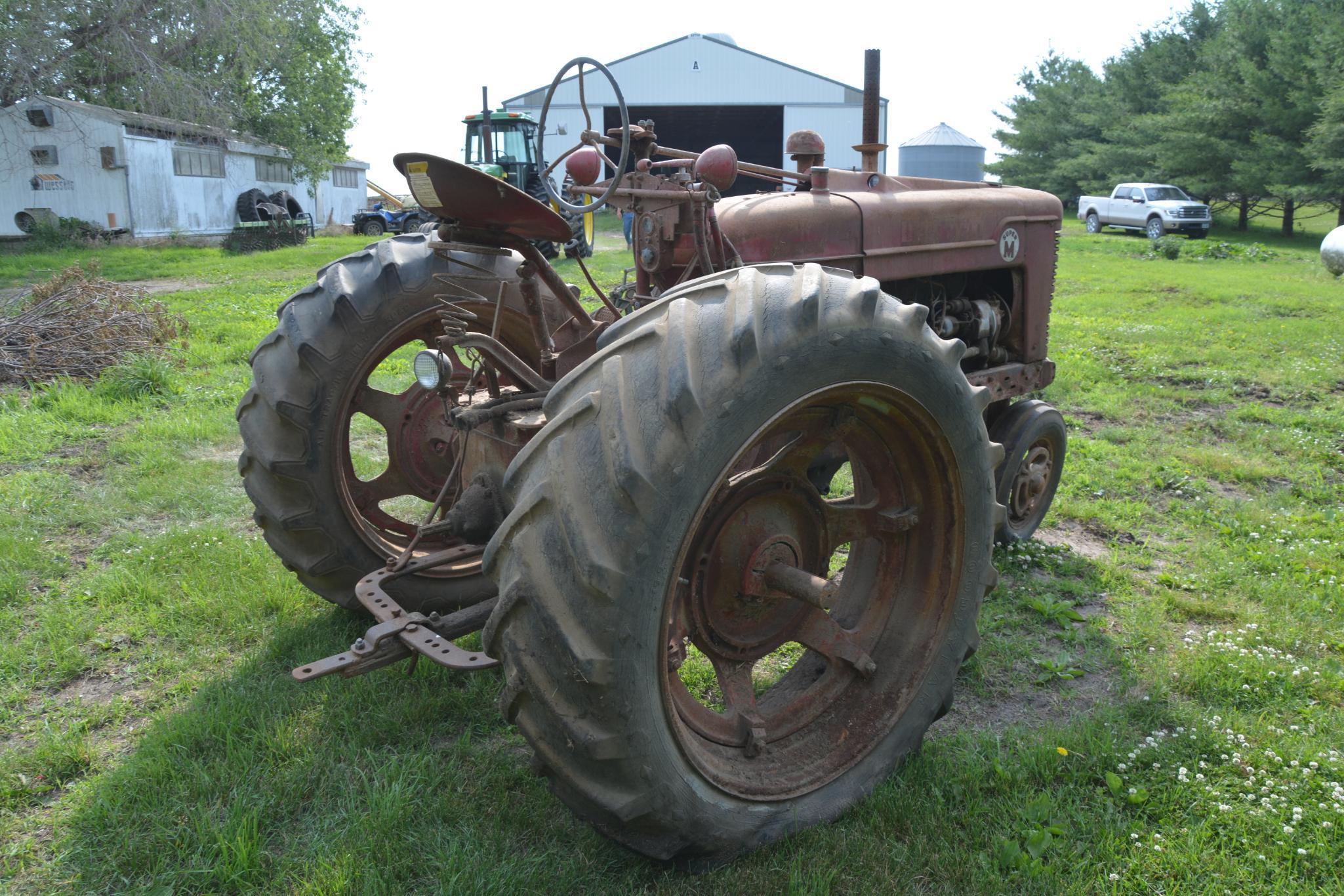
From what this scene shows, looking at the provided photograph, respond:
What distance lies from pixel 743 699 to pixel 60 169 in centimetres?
2520

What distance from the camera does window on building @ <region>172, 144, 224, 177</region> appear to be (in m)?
23.7

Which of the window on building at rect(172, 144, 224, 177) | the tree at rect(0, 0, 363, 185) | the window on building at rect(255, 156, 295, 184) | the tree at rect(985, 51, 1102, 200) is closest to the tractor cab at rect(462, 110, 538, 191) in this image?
the tree at rect(0, 0, 363, 185)

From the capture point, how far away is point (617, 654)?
1879mm

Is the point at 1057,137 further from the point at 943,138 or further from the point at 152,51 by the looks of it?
the point at 152,51

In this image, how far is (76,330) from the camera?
7.78 m

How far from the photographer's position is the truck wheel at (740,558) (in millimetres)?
1884

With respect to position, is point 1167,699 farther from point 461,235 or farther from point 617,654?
point 461,235

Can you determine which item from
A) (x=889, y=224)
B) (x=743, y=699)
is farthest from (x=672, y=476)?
(x=889, y=224)

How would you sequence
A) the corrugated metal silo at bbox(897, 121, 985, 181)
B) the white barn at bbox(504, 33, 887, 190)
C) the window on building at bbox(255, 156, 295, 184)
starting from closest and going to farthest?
the window on building at bbox(255, 156, 295, 184)
the white barn at bbox(504, 33, 887, 190)
the corrugated metal silo at bbox(897, 121, 985, 181)

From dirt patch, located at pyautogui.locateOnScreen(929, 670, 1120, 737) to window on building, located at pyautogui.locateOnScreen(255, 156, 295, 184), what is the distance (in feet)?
93.7

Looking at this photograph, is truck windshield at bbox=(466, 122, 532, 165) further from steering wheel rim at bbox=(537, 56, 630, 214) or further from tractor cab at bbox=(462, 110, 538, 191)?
steering wheel rim at bbox=(537, 56, 630, 214)

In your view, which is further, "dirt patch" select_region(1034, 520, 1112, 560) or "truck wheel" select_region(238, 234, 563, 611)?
"dirt patch" select_region(1034, 520, 1112, 560)

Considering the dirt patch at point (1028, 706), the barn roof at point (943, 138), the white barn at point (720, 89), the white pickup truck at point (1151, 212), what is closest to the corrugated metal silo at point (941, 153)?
the barn roof at point (943, 138)

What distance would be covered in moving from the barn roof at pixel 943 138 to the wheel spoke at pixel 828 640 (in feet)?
117
